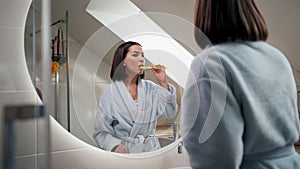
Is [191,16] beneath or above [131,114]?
above

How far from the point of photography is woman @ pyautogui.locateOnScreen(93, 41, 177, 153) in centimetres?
101

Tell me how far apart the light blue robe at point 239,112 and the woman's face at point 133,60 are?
0.18 meters

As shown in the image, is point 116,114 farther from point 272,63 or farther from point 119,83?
point 272,63

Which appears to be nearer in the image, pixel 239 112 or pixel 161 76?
pixel 239 112

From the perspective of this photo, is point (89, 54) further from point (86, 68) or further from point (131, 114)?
point (131, 114)

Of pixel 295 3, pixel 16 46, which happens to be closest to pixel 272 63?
pixel 295 3

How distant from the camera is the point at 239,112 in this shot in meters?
0.89

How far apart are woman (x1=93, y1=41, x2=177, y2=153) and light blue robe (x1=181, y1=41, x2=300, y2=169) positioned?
113 millimetres

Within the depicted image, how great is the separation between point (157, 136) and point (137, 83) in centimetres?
19

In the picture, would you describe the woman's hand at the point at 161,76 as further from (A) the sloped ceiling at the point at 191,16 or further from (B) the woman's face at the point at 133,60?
(A) the sloped ceiling at the point at 191,16

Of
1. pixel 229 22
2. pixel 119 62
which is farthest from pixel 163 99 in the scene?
pixel 229 22

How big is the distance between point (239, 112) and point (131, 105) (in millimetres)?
332

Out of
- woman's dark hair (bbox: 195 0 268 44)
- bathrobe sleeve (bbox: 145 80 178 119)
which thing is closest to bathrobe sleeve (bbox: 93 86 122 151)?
bathrobe sleeve (bbox: 145 80 178 119)

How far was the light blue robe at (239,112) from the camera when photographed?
89 cm
